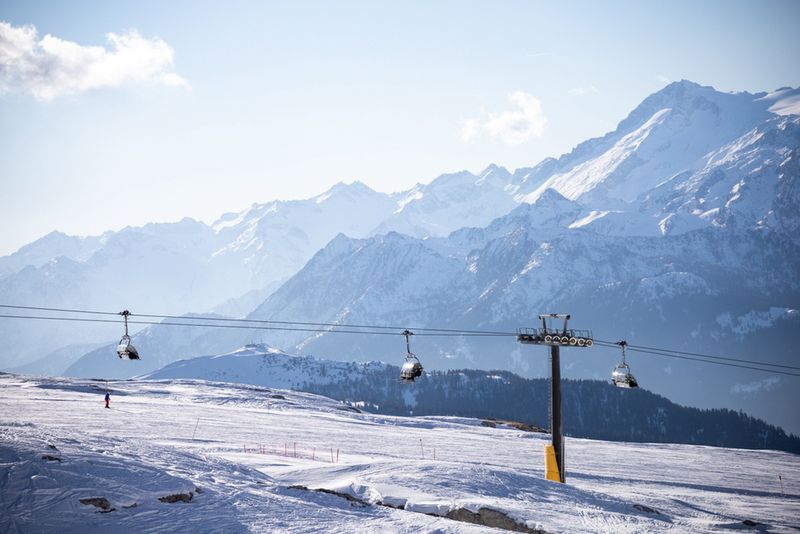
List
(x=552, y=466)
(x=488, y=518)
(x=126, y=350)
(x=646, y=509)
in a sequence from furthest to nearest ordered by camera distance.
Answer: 1. (x=552, y=466)
2. (x=126, y=350)
3. (x=646, y=509)
4. (x=488, y=518)

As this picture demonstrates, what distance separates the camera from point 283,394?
151500 millimetres

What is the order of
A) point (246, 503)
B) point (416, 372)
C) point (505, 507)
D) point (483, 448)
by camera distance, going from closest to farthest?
point (246, 503), point (505, 507), point (416, 372), point (483, 448)

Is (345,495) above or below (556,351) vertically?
below

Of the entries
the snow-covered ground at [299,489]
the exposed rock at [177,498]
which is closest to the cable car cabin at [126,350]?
the snow-covered ground at [299,489]

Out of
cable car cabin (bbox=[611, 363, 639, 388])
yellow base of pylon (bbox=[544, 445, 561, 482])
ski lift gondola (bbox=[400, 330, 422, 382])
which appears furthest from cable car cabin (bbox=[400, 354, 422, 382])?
cable car cabin (bbox=[611, 363, 639, 388])

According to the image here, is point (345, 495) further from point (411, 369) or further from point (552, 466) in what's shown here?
point (552, 466)

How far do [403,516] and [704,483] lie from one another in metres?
44.3

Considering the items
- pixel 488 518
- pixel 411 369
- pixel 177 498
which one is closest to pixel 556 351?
pixel 411 369

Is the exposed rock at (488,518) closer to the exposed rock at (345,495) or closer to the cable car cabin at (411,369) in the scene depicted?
the exposed rock at (345,495)

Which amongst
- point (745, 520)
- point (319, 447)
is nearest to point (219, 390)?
point (319, 447)

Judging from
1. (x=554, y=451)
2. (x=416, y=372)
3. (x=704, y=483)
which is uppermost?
(x=416, y=372)

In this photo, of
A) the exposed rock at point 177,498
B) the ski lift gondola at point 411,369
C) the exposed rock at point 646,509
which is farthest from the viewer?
the ski lift gondola at point 411,369

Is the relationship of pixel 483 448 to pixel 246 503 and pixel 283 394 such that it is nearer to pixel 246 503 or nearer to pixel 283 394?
pixel 246 503

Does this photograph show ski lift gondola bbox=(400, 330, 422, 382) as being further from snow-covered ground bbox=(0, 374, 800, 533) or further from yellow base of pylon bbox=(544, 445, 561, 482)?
yellow base of pylon bbox=(544, 445, 561, 482)
